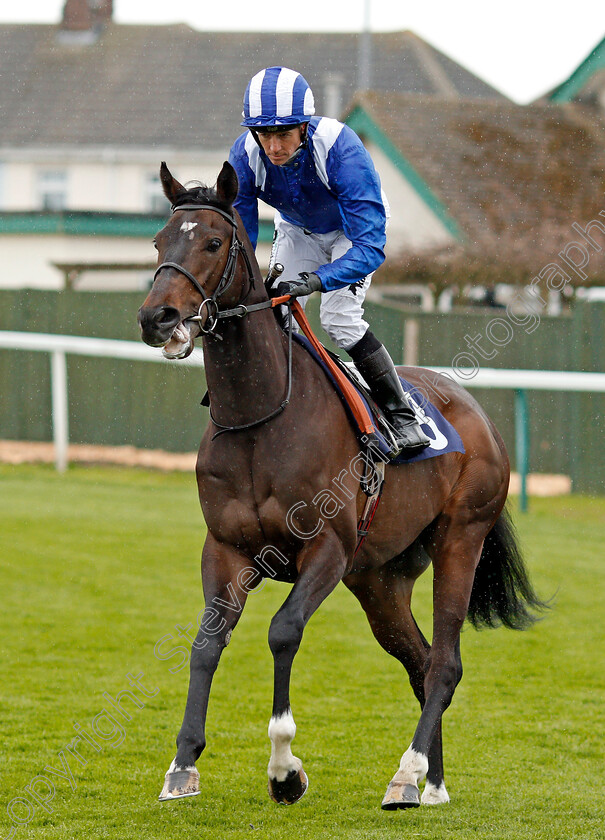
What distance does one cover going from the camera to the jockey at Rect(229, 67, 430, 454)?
351 cm

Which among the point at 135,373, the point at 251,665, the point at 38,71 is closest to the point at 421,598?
the point at 251,665

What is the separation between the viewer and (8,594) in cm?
717

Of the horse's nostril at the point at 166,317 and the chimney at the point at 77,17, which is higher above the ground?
the chimney at the point at 77,17

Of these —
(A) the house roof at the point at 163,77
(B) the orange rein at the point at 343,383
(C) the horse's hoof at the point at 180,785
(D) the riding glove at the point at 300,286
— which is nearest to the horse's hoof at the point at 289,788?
Result: (C) the horse's hoof at the point at 180,785

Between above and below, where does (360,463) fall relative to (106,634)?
above

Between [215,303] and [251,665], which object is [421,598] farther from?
[215,303]

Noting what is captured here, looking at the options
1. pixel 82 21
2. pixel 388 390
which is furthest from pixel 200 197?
pixel 82 21

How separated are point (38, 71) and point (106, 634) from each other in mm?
24474

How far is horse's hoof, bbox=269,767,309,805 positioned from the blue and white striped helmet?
6.33 ft

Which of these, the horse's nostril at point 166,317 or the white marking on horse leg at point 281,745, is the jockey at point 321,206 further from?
the white marking on horse leg at point 281,745

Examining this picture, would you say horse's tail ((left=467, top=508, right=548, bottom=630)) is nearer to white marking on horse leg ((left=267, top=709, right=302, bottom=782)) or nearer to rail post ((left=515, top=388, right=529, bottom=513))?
white marking on horse leg ((left=267, top=709, right=302, bottom=782))

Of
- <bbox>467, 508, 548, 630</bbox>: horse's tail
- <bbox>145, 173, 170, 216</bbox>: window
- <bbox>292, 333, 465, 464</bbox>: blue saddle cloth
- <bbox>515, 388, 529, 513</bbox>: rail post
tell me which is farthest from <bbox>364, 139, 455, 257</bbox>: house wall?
<bbox>292, 333, 465, 464</bbox>: blue saddle cloth

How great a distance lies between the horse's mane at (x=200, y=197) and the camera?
132 inches

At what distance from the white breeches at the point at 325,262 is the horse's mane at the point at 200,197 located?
645 millimetres
